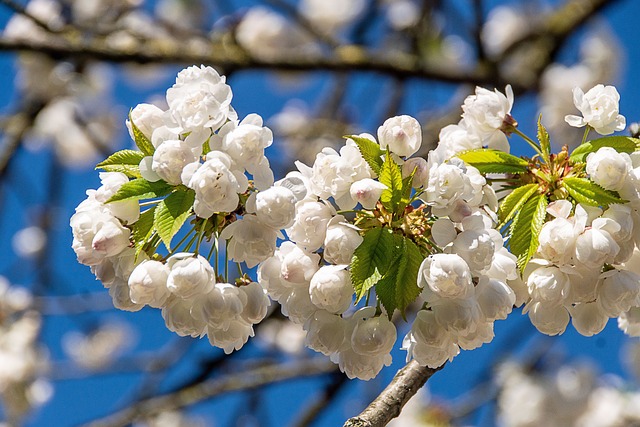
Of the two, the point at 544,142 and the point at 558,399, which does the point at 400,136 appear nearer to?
the point at 544,142

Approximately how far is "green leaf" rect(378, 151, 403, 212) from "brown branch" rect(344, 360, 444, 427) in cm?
33

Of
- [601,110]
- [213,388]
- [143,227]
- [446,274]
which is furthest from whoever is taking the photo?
[213,388]

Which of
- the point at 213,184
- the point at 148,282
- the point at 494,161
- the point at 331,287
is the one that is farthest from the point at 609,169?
the point at 148,282

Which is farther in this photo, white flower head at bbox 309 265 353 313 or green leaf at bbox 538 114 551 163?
green leaf at bbox 538 114 551 163

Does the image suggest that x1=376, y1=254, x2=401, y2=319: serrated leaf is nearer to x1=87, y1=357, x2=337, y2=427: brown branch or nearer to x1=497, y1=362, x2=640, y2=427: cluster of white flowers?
x1=87, y1=357, x2=337, y2=427: brown branch

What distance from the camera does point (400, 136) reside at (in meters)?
1.13

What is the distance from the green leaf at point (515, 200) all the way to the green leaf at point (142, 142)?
18.9 inches

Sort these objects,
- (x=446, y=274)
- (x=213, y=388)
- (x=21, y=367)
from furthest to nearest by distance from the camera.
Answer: (x=21, y=367)
(x=213, y=388)
(x=446, y=274)

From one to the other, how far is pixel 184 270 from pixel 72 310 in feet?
10.2

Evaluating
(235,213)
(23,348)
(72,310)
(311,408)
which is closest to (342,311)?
(235,213)

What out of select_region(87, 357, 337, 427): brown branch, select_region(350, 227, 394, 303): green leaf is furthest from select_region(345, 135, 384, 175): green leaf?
select_region(87, 357, 337, 427): brown branch

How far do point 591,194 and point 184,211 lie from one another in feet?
1.73

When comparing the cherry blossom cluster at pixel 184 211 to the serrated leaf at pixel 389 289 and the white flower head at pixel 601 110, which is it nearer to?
the serrated leaf at pixel 389 289

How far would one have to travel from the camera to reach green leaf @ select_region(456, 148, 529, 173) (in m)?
1.19
